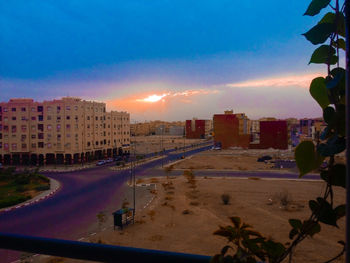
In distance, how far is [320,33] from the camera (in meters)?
0.37

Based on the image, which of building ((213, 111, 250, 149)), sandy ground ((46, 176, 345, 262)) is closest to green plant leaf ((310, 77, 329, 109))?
sandy ground ((46, 176, 345, 262))

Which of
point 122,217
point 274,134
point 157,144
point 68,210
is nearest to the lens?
point 122,217

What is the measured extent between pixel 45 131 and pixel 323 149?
20997mm

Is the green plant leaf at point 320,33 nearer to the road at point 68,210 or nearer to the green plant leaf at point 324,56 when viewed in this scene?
the green plant leaf at point 324,56

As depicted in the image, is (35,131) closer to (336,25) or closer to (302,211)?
(302,211)

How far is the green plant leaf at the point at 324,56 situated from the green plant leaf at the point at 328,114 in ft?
0.26

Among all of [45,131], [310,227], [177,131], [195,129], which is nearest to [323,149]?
[310,227]

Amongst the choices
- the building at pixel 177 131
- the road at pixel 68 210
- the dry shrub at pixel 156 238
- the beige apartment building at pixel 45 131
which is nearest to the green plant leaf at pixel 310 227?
the dry shrub at pixel 156 238

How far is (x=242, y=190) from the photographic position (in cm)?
1097

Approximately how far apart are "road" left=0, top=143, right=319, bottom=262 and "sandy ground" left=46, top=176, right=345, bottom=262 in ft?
4.29

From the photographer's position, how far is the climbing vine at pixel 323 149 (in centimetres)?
33

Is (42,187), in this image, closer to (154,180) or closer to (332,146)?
(154,180)

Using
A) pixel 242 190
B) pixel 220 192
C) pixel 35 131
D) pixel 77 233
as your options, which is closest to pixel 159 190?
pixel 220 192

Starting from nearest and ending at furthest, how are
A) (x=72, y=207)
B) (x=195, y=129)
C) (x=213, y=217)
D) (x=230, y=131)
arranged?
(x=213, y=217) → (x=72, y=207) → (x=230, y=131) → (x=195, y=129)
